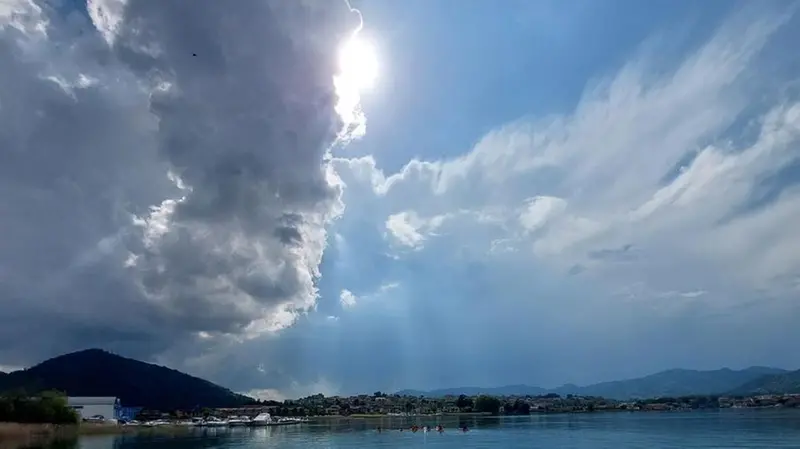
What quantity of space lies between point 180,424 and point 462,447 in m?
104

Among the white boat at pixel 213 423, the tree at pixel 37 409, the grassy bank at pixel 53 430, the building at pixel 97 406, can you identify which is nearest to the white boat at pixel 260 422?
the white boat at pixel 213 423

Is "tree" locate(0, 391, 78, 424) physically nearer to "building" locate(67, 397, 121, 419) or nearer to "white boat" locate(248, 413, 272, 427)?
"building" locate(67, 397, 121, 419)

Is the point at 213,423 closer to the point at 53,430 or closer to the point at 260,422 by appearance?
the point at 260,422

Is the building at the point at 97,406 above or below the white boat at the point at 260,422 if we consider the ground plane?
above

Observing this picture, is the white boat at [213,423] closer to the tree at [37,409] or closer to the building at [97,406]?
the building at [97,406]

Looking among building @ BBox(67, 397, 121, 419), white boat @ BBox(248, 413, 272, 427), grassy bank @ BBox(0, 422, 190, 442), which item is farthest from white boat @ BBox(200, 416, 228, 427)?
building @ BBox(67, 397, 121, 419)

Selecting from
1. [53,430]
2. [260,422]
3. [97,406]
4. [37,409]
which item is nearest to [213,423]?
[260,422]

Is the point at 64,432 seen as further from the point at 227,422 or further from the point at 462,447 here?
the point at 462,447

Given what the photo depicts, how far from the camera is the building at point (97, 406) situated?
6280 inches

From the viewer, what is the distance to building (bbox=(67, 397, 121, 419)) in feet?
523

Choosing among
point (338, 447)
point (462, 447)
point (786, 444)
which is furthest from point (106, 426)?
point (786, 444)

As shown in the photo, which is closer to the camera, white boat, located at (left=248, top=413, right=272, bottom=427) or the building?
the building

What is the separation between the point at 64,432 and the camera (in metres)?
118

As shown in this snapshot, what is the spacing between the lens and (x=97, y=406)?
16262cm
